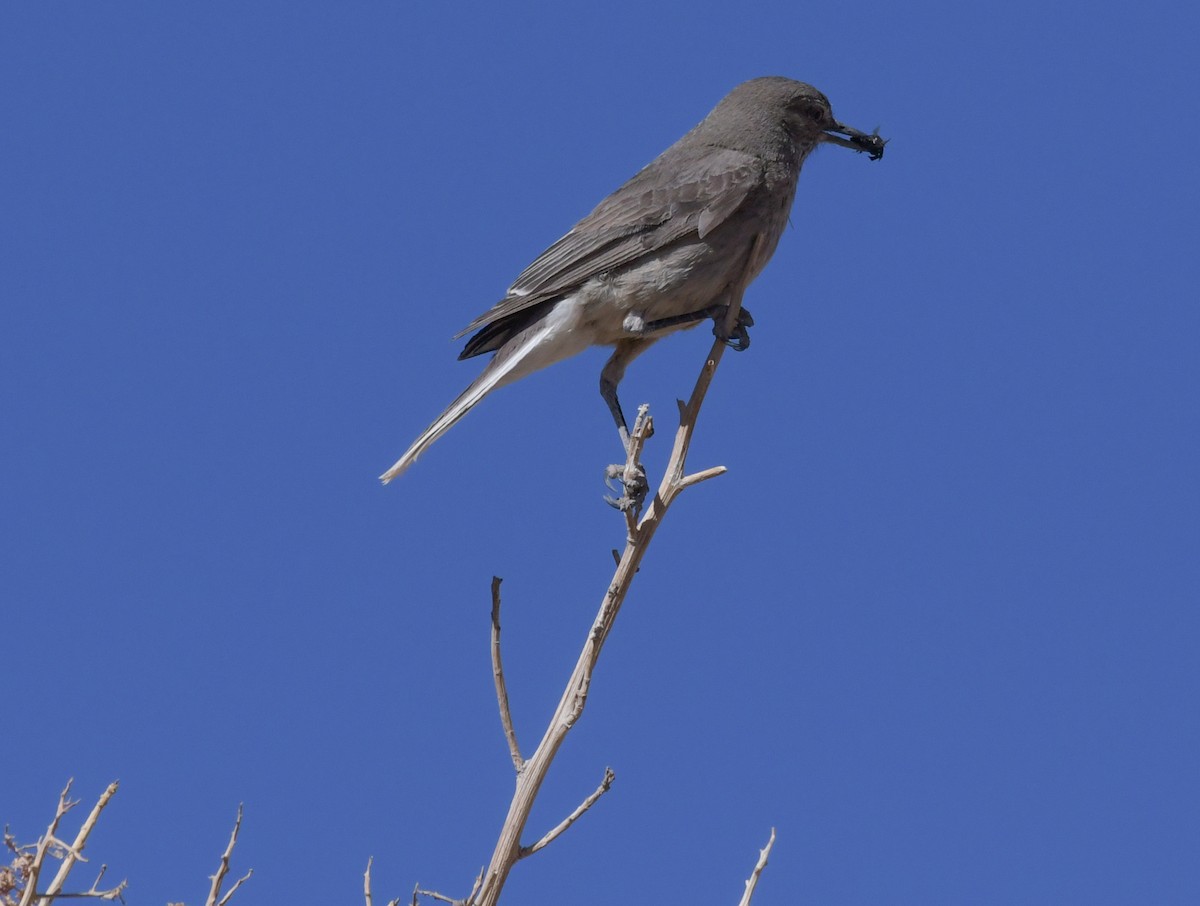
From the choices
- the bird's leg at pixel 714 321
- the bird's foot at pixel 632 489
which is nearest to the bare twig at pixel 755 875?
the bird's foot at pixel 632 489

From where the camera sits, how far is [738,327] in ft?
18.7

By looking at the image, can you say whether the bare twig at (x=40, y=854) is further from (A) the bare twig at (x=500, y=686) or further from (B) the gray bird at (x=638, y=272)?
(B) the gray bird at (x=638, y=272)

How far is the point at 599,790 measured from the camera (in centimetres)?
345

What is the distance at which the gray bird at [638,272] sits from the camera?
580cm

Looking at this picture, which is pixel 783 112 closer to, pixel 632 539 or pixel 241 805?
pixel 632 539

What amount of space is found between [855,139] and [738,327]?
5.60ft

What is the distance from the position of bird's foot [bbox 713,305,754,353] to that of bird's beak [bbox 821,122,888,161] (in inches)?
60.0

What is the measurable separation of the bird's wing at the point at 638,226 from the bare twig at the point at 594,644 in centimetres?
155

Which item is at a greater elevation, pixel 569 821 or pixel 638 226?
pixel 638 226

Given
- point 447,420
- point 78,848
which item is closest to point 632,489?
point 447,420

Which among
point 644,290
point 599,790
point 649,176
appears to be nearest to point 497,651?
point 599,790

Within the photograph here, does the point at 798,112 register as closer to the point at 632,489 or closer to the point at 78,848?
the point at 632,489

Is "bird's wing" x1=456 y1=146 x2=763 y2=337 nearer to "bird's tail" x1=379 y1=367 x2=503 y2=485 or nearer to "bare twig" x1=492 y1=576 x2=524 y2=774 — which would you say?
"bird's tail" x1=379 y1=367 x2=503 y2=485

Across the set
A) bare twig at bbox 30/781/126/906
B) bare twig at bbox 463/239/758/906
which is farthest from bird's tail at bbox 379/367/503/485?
bare twig at bbox 30/781/126/906
